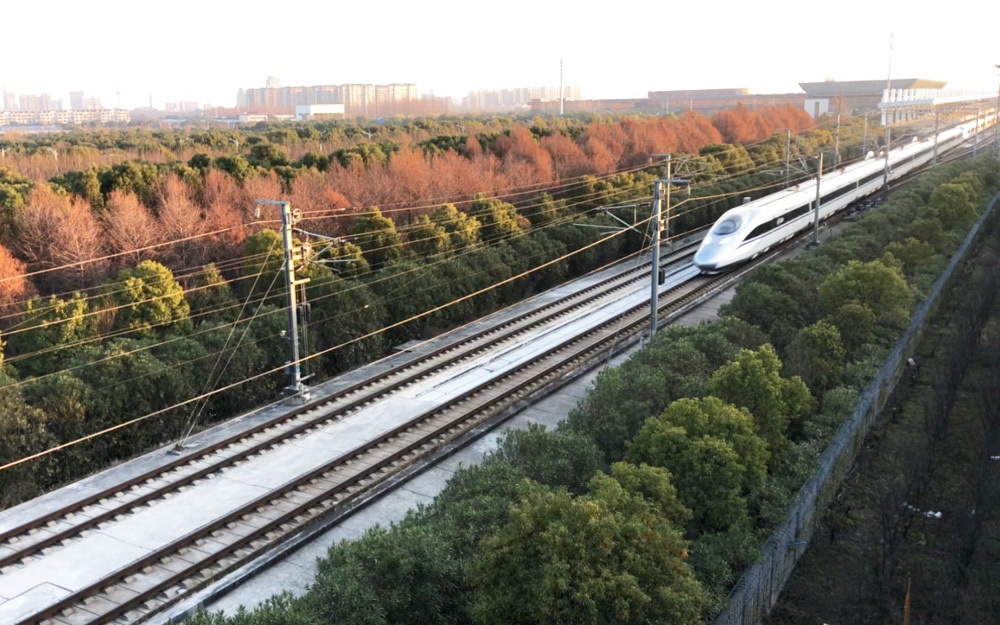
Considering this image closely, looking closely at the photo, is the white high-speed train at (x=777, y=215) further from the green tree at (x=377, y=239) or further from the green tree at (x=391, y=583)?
the green tree at (x=391, y=583)

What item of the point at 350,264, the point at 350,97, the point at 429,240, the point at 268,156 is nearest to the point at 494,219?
the point at 429,240

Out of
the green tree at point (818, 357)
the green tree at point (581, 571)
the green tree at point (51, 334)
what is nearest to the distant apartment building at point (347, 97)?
the green tree at point (51, 334)

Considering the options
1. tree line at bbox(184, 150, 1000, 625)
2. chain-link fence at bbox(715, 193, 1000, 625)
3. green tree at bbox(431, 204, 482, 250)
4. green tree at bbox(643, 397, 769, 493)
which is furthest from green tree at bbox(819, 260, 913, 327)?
green tree at bbox(431, 204, 482, 250)

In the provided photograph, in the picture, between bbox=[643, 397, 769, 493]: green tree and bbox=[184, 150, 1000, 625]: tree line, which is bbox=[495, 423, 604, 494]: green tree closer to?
bbox=[184, 150, 1000, 625]: tree line

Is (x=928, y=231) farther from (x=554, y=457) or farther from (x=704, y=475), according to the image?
(x=554, y=457)

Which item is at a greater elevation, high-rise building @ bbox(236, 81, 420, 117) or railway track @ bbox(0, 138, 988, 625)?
high-rise building @ bbox(236, 81, 420, 117)
